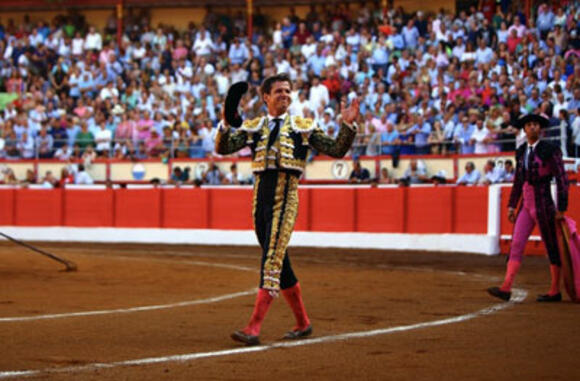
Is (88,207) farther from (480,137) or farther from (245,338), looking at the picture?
(245,338)

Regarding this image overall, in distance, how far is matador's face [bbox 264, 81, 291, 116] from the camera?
5.94 metres

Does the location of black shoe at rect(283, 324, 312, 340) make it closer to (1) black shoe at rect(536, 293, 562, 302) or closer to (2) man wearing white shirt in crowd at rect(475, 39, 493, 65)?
(1) black shoe at rect(536, 293, 562, 302)

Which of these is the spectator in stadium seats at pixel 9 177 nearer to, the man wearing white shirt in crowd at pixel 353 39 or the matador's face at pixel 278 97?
the man wearing white shirt in crowd at pixel 353 39

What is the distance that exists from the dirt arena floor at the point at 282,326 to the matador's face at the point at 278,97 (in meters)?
1.40

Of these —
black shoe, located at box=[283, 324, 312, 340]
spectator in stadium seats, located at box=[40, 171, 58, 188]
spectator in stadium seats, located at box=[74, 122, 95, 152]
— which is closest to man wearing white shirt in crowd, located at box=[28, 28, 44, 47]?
spectator in stadium seats, located at box=[74, 122, 95, 152]

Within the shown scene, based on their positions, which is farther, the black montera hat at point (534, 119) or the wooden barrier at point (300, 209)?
the wooden barrier at point (300, 209)

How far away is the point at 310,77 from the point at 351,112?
14713mm

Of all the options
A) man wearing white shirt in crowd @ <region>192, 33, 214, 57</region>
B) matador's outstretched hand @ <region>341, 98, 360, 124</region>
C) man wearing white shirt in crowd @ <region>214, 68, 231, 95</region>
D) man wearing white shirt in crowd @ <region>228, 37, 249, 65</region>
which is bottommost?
matador's outstretched hand @ <region>341, 98, 360, 124</region>

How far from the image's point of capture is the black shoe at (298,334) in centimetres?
598

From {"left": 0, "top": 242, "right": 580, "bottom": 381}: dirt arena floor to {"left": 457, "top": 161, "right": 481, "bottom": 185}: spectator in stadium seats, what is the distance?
424 centimetres

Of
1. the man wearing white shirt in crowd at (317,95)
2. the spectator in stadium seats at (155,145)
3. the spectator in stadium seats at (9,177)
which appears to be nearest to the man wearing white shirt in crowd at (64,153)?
the spectator in stadium seats at (9,177)

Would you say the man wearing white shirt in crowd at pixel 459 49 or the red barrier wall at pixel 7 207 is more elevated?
the man wearing white shirt in crowd at pixel 459 49

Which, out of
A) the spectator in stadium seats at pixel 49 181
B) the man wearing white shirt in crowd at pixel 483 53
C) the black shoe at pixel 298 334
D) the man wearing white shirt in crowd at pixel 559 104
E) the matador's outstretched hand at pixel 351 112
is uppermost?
the man wearing white shirt in crowd at pixel 483 53

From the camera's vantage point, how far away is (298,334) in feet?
19.7
